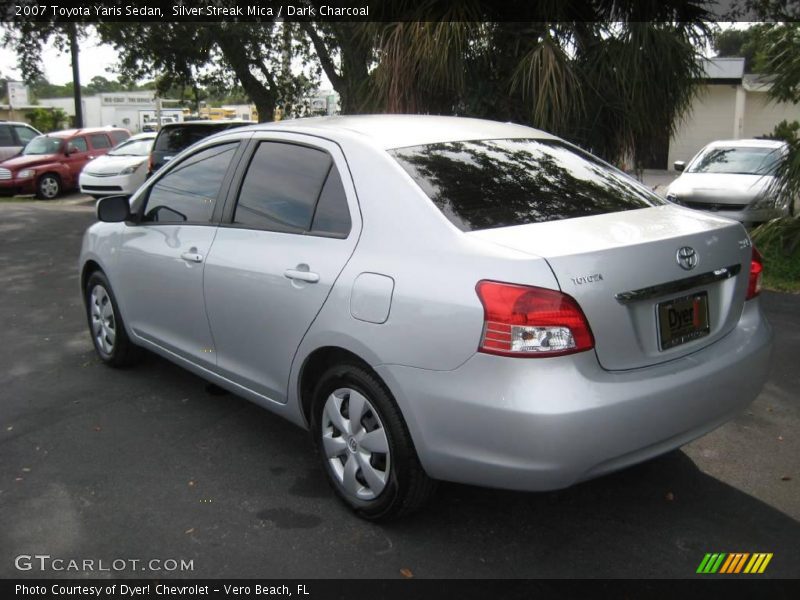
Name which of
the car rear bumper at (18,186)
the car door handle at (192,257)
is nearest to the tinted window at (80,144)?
the car rear bumper at (18,186)

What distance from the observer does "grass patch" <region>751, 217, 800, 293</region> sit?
27.0ft

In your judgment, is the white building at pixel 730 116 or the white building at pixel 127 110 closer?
the white building at pixel 730 116

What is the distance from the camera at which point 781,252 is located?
28.6ft

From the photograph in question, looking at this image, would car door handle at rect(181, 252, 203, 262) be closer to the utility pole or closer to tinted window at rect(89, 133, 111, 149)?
the utility pole

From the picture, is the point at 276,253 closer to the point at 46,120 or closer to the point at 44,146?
the point at 44,146

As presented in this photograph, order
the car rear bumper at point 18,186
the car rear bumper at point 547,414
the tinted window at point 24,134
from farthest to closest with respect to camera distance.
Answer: the tinted window at point 24,134 < the car rear bumper at point 18,186 < the car rear bumper at point 547,414

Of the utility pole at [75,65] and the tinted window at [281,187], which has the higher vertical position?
the utility pole at [75,65]

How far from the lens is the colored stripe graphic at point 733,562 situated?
9.89 feet

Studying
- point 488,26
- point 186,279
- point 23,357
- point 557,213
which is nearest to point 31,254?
point 23,357

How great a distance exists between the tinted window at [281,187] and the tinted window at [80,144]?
659 inches

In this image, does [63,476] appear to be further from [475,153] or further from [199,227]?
[475,153]

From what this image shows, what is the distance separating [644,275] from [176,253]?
2.58m

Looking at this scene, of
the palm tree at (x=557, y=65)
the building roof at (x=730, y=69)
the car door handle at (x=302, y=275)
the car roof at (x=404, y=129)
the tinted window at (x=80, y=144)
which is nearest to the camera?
the car door handle at (x=302, y=275)

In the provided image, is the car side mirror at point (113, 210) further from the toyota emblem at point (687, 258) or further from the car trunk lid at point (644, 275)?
the toyota emblem at point (687, 258)
